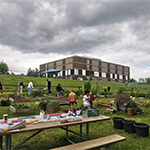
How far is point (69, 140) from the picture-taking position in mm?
5004

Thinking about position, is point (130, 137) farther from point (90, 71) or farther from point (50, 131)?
point (90, 71)

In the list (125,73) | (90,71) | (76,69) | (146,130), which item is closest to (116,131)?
(146,130)

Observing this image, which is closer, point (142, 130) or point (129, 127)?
point (142, 130)

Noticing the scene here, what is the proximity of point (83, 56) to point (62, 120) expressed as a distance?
66.9 meters

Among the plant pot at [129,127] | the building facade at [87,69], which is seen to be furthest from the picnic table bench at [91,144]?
the building facade at [87,69]

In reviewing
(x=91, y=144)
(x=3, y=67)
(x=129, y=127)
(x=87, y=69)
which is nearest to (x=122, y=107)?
(x=129, y=127)

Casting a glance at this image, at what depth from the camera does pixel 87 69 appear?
225 feet

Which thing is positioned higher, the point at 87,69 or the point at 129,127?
the point at 87,69

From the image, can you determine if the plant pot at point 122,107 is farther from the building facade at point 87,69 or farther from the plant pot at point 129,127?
the building facade at point 87,69

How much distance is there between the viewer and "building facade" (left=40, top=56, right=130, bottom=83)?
210 feet

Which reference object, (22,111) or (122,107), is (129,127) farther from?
(22,111)

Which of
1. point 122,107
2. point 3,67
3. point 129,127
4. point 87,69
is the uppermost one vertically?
point 3,67

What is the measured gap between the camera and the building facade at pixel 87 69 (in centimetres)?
6406

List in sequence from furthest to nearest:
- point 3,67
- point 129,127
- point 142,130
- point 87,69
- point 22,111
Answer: point 3,67
point 87,69
point 22,111
point 129,127
point 142,130
